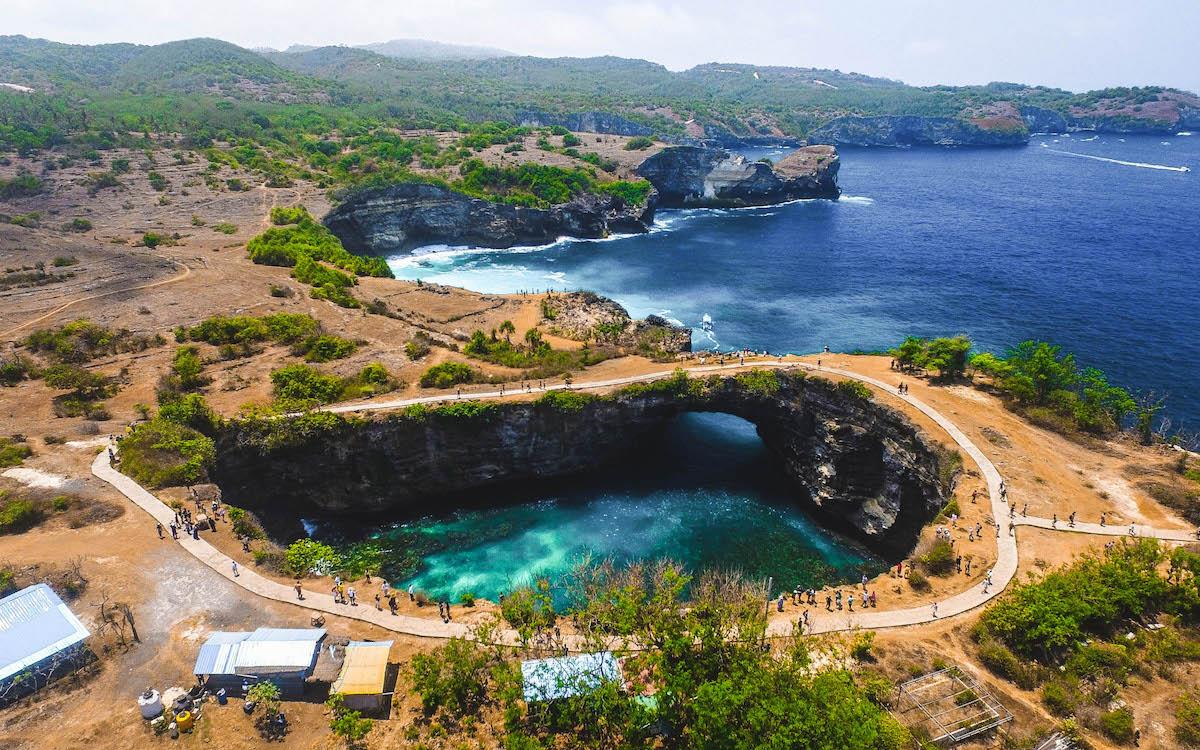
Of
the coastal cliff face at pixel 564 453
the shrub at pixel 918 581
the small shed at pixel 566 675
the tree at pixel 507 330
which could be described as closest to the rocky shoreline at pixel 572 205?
the tree at pixel 507 330

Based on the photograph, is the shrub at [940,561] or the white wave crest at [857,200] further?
the white wave crest at [857,200]

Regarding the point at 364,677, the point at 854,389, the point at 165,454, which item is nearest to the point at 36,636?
the point at 364,677

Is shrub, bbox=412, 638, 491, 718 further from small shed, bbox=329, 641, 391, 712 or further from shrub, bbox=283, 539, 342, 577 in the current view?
shrub, bbox=283, 539, 342, 577

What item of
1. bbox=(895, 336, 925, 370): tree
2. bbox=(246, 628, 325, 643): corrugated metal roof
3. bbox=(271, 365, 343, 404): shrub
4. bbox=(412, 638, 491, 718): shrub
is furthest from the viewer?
bbox=(895, 336, 925, 370): tree

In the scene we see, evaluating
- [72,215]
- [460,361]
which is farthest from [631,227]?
[72,215]

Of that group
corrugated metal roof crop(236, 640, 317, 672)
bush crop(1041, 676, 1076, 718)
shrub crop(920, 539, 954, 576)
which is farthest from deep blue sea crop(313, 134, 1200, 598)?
bush crop(1041, 676, 1076, 718)

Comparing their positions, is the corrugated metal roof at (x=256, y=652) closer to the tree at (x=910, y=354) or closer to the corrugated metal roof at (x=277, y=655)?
the corrugated metal roof at (x=277, y=655)
